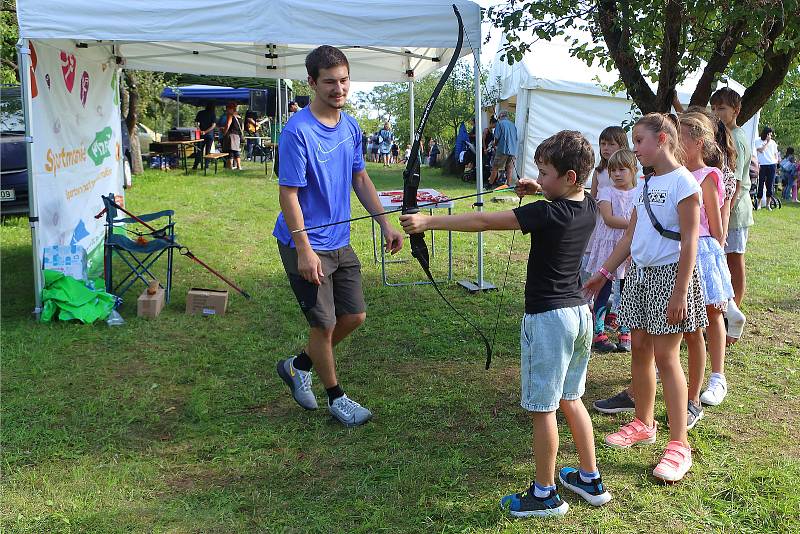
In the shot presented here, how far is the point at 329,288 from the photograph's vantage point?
362 centimetres

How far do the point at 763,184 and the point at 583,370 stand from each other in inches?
535

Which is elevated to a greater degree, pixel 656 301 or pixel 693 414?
pixel 656 301

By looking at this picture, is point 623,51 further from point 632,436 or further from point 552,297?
point 552,297

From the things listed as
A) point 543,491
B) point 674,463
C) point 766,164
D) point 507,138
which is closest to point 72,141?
point 543,491

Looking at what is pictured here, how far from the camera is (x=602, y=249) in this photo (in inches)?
184

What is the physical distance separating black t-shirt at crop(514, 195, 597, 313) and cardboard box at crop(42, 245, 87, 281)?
4323 millimetres

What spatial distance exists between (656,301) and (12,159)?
8.47 m

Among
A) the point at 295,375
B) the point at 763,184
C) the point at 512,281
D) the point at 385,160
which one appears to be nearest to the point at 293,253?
the point at 295,375

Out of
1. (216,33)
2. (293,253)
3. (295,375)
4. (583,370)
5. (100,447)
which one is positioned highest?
(216,33)

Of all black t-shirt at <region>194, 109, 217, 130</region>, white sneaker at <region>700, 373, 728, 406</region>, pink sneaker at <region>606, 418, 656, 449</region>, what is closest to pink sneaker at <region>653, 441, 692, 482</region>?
pink sneaker at <region>606, 418, 656, 449</region>

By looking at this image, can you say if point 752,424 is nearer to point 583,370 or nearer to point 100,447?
point 583,370

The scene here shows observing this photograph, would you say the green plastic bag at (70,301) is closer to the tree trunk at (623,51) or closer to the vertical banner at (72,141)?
the vertical banner at (72,141)

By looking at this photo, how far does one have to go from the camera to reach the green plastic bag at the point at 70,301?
18.0 feet

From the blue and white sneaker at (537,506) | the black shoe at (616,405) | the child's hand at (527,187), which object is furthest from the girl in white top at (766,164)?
the blue and white sneaker at (537,506)
